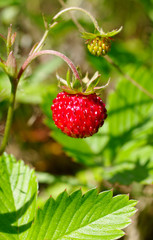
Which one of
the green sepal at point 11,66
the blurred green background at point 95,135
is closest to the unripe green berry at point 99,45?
the green sepal at point 11,66

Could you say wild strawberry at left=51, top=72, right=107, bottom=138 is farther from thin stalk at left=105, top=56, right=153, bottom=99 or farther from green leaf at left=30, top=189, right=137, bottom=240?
thin stalk at left=105, top=56, right=153, bottom=99

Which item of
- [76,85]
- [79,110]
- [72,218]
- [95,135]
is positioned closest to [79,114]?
[79,110]

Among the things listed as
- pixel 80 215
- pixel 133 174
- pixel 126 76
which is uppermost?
pixel 126 76

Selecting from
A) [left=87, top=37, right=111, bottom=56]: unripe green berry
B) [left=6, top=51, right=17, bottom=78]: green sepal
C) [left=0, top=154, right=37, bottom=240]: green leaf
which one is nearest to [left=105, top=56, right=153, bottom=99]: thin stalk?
[left=87, top=37, right=111, bottom=56]: unripe green berry

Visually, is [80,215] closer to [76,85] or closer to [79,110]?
[79,110]

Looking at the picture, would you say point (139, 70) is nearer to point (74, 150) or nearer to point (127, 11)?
point (74, 150)

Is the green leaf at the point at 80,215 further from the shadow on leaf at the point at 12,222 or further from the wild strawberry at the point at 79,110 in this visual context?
the wild strawberry at the point at 79,110

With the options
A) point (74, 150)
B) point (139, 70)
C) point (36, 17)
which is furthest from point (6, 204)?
point (36, 17)
